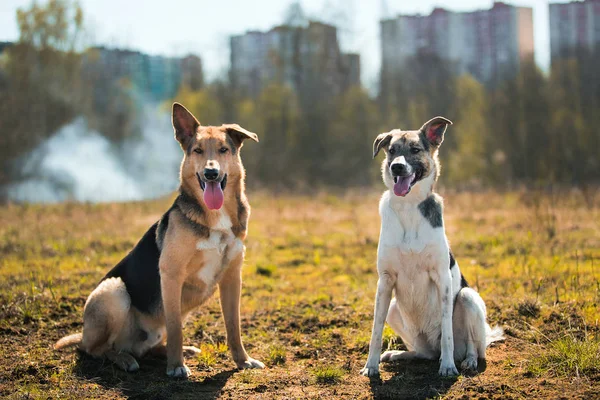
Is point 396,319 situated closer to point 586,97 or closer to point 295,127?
point 586,97

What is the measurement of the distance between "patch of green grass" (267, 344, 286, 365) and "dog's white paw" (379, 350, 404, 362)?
36.9 inches

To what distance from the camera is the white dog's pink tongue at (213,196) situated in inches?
196

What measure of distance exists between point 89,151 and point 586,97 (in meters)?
23.4

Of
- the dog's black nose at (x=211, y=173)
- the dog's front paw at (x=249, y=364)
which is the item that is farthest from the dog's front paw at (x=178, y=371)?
the dog's black nose at (x=211, y=173)

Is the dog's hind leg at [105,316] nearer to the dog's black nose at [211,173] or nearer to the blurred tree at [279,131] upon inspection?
the dog's black nose at [211,173]

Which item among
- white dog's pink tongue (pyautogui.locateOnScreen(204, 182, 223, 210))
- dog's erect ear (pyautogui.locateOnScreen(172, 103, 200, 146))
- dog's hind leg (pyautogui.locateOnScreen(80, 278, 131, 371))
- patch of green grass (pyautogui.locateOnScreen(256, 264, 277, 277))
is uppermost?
dog's erect ear (pyautogui.locateOnScreen(172, 103, 200, 146))

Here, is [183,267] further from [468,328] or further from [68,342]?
[468,328]

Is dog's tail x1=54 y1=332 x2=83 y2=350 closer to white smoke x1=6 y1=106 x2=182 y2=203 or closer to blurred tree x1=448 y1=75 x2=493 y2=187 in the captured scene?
white smoke x1=6 y1=106 x2=182 y2=203

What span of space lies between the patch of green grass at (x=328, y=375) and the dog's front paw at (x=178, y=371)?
3.60 feet

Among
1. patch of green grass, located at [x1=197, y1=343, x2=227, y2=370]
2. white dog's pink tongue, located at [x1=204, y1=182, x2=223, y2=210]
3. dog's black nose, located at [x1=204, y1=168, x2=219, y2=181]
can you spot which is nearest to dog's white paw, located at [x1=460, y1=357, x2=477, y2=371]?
patch of green grass, located at [x1=197, y1=343, x2=227, y2=370]

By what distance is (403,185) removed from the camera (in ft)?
15.5

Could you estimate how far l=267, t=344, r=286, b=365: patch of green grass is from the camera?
5.50 meters

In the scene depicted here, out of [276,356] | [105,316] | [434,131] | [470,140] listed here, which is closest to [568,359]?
[434,131]

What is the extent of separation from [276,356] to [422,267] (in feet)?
5.69
